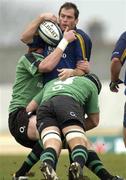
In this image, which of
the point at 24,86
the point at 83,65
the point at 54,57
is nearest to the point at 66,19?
the point at 83,65

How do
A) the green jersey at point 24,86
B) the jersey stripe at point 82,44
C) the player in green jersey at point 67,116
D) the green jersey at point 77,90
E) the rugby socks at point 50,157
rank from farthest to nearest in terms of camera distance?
1. the green jersey at point 24,86
2. the jersey stripe at point 82,44
3. the green jersey at point 77,90
4. the player in green jersey at point 67,116
5. the rugby socks at point 50,157

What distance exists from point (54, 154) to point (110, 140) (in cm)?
2398

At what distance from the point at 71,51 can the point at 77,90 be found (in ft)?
3.05

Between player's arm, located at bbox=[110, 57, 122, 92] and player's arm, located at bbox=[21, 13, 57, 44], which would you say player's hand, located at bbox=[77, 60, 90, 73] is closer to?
player's arm, located at bbox=[110, 57, 122, 92]

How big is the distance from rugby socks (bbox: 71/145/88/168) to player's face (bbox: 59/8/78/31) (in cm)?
192

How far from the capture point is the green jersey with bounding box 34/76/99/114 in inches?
388

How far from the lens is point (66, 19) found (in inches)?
420

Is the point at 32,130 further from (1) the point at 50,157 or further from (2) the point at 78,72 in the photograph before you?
(1) the point at 50,157

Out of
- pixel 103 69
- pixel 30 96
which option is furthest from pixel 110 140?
pixel 30 96

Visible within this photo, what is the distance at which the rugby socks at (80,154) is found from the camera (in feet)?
30.4

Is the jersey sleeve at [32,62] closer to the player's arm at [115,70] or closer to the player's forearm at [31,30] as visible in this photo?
the player's forearm at [31,30]

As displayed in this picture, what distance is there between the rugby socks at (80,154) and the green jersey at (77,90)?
2.23ft

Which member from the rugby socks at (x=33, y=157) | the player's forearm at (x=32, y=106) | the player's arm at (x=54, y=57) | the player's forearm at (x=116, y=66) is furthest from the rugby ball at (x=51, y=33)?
the rugby socks at (x=33, y=157)

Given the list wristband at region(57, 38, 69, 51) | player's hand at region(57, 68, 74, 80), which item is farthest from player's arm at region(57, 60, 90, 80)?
wristband at region(57, 38, 69, 51)
